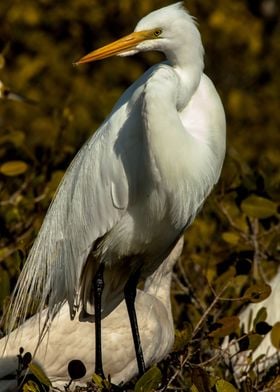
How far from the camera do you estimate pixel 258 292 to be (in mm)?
3441

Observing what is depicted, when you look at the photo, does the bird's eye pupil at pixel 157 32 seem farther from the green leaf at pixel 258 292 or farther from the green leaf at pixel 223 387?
the green leaf at pixel 223 387

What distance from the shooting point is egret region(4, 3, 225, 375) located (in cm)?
349

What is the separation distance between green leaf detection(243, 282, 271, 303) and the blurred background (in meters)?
0.81

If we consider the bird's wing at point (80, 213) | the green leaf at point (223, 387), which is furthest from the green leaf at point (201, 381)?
the bird's wing at point (80, 213)

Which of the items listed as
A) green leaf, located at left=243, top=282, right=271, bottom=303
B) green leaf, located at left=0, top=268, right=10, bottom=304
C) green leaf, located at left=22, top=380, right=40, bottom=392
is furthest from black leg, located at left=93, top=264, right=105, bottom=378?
green leaf, located at left=22, top=380, right=40, bottom=392

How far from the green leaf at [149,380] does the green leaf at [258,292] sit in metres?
0.57

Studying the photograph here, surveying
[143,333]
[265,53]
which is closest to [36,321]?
[143,333]

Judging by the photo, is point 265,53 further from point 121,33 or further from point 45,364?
A: point 45,364

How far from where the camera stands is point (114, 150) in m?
3.66

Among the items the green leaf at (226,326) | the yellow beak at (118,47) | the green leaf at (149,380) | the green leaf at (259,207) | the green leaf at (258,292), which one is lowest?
the green leaf at (259,207)

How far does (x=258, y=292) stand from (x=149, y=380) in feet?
1.98

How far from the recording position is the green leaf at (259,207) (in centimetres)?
416

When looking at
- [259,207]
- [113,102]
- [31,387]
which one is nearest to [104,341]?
[259,207]

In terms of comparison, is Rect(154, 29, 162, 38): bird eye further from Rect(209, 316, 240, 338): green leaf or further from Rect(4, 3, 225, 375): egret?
Rect(209, 316, 240, 338): green leaf
